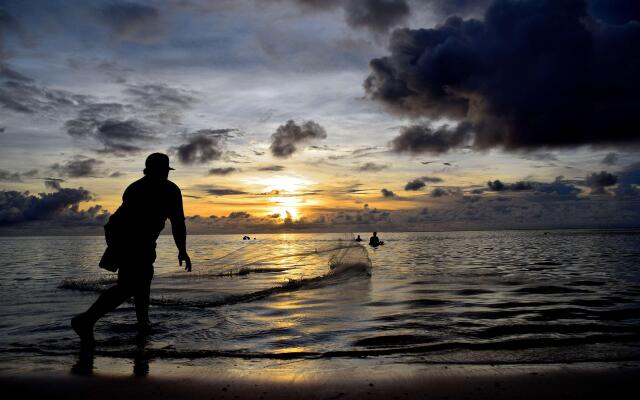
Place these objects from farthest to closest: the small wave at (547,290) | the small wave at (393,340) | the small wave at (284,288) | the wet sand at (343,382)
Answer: the small wave at (547,290), the small wave at (284,288), the small wave at (393,340), the wet sand at (343,382)

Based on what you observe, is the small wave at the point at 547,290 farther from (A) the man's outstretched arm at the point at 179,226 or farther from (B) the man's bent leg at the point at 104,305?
(B) the man's bent leg at the point at 104,305

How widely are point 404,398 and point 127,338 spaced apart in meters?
4.96

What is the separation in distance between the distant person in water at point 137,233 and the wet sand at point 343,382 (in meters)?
1.24

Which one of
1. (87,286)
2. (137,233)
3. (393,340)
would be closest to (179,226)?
(137,233)

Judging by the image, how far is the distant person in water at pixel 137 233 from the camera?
5961 mm

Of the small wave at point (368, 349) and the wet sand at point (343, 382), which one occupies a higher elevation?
the wet sand at point (343, 382)

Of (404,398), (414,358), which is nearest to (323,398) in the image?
(404,398)

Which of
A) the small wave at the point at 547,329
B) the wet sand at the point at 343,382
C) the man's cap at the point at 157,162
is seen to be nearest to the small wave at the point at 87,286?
the man's cap at the point at 157,162

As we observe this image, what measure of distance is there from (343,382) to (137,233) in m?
3.79

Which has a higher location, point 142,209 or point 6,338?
point 142,209

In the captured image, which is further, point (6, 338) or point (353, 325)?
point (353, 325)

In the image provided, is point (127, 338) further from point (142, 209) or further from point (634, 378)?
point (634, 378)

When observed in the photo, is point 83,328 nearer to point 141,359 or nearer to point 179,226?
point 141,359

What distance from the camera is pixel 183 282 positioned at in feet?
54.7
